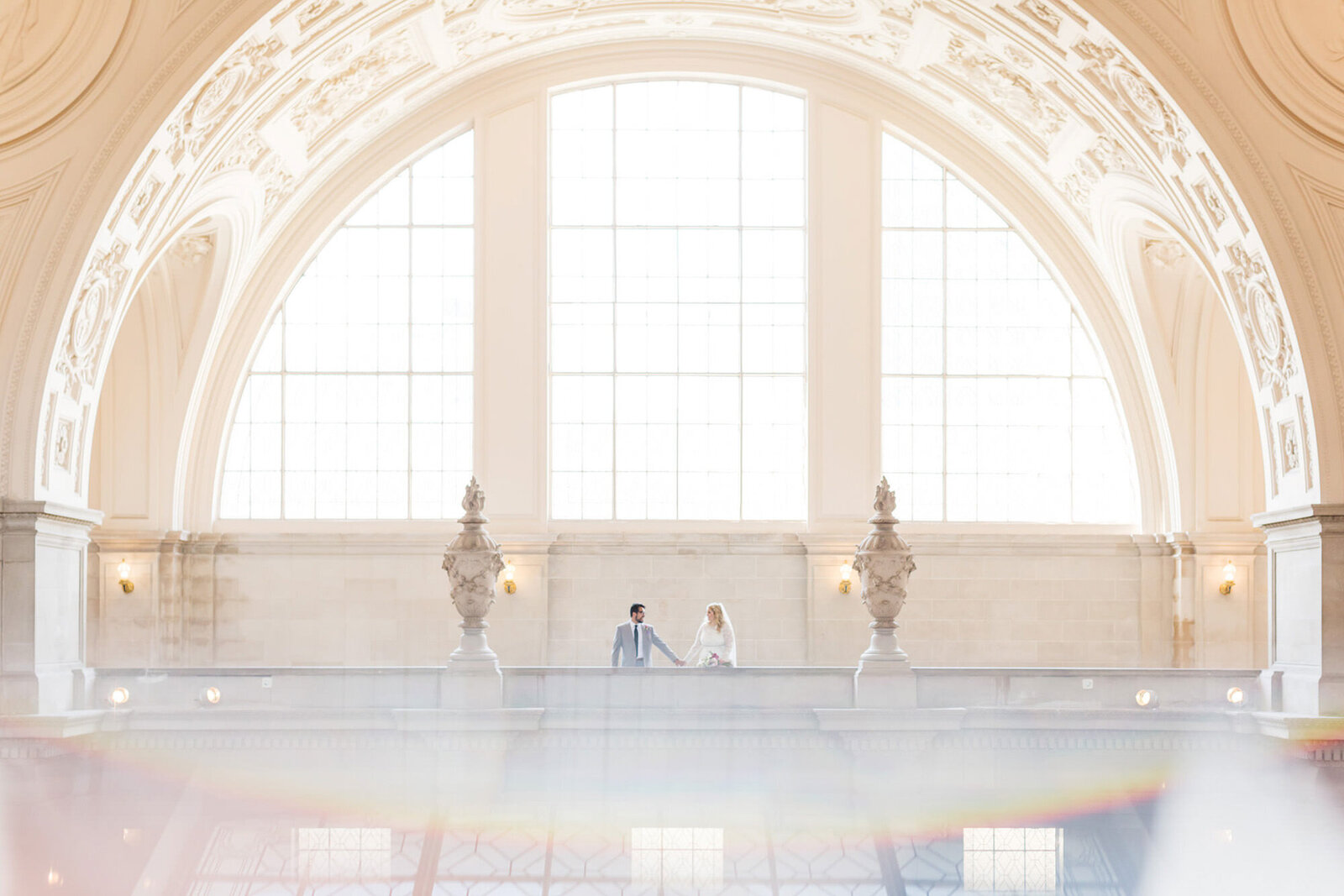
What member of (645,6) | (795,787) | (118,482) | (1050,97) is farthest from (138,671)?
(1050,97)

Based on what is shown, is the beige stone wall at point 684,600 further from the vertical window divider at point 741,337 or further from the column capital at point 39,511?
the column capital at point 39,511

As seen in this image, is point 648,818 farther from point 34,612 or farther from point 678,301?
point 678,301

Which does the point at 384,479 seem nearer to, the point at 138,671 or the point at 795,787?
the point at 138,671

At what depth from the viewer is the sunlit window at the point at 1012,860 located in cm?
1303

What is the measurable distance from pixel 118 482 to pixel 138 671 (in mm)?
7232

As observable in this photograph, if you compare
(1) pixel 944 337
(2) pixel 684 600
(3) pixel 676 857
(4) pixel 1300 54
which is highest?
(4) pixel 1300 54

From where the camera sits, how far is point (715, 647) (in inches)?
852

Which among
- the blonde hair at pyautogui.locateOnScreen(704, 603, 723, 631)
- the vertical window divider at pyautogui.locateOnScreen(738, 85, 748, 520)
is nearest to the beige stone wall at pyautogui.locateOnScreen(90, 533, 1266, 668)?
the vertical window divider at pyautogui.locateOnScreen(738, 85, 748, 520)

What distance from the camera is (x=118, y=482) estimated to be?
2750cm

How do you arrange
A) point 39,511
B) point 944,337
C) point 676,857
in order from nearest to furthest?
point 676,857 < point 39,511 < point 944,337

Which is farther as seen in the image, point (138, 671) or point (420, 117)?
point (420, 117)

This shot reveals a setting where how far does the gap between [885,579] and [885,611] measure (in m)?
0.43

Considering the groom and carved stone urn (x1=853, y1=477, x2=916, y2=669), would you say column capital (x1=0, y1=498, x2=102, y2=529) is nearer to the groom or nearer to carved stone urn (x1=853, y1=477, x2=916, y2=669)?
the groom

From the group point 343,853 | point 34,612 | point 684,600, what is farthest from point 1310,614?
point 34,612
